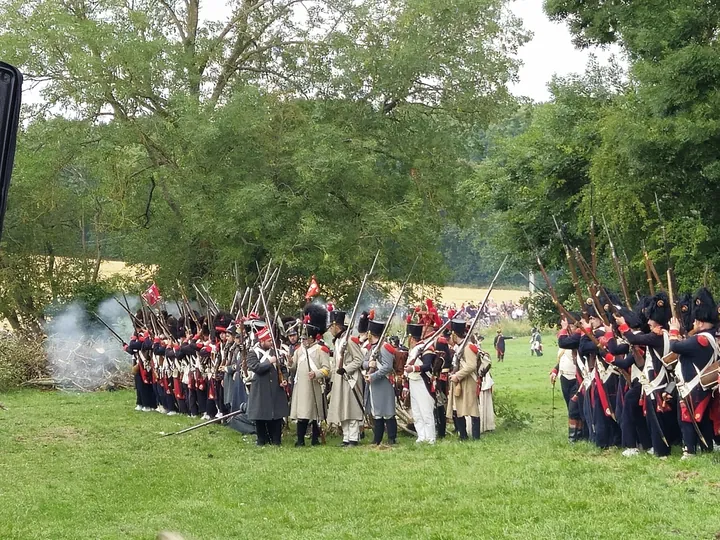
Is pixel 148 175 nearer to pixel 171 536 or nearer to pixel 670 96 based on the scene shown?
pixel 670 96

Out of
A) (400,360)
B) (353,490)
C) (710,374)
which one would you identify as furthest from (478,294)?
(353,490)

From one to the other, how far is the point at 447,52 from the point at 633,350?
15.0 metres

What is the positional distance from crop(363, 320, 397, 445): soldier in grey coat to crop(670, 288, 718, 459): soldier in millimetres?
4563

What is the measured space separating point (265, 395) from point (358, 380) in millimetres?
1348

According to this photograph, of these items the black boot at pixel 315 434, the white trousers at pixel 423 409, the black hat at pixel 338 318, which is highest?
the black hat at pixel 338 318

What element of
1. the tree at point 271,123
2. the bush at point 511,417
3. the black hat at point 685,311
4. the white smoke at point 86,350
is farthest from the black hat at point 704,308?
the white smoke at point 86,350

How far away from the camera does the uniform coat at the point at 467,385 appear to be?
48.5 ft

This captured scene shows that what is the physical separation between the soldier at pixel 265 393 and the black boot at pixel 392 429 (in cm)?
150

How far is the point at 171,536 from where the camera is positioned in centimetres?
368

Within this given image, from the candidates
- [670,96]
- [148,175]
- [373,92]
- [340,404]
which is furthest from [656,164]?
[148,175]

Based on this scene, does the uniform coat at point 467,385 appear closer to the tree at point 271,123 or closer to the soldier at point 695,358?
the soldier at point 695,358

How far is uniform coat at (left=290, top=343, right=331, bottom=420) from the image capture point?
1526 centimetres

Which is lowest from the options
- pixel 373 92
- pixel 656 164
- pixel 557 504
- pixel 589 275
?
pixel 557 504

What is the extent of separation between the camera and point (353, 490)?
11.0 m
